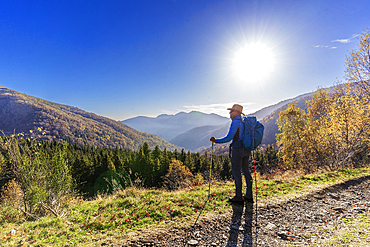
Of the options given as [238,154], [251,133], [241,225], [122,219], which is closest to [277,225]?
[241,225]

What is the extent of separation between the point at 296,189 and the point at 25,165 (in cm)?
1197

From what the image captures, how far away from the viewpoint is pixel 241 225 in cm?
420

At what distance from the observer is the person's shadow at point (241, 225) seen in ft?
11.6

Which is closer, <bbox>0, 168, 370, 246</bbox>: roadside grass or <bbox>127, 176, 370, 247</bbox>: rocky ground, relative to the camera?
<bbox>127, 176, 370, 247</bbox>: rocky ground

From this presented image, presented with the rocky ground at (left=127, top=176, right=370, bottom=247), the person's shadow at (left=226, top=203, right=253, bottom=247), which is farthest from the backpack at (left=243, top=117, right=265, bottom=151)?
the rocky ground at (left=127, top=176, right=370, bottom=247)

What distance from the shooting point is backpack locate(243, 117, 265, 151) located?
5.25m

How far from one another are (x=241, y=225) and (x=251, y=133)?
2.77 metres

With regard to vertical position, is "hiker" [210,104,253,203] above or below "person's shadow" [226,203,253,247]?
above

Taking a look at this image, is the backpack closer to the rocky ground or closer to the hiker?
the hiker

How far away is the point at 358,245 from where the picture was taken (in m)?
3.06

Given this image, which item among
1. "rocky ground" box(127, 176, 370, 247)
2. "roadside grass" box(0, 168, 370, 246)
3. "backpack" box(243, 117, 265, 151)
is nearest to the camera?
"rocky ground" box(127, 176, 370, 247)

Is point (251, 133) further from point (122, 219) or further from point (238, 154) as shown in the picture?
point (122, 219)

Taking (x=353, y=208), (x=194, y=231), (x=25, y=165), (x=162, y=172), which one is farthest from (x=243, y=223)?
(x=162, y=172)

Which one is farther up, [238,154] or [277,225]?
[238,154]
